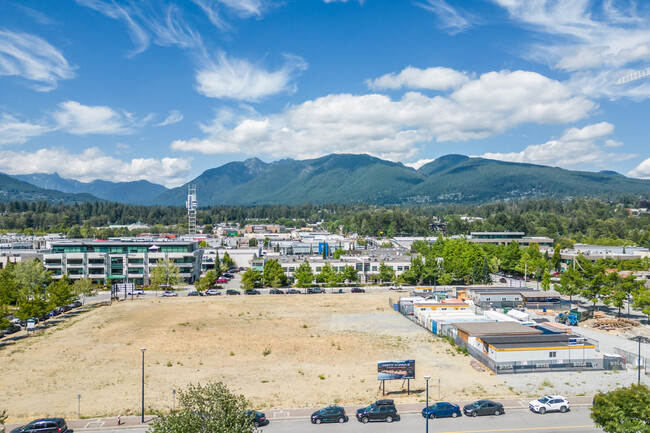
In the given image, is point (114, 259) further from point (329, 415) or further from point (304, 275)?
point (329, 415)

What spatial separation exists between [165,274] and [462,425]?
70.3m

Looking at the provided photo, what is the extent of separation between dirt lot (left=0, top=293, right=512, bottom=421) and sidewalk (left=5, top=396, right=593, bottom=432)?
1062 mm

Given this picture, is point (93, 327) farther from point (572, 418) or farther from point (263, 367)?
point (572, 418)

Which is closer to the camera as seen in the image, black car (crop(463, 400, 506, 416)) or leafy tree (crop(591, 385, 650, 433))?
leafy tree (crop(591, 385, 650, 433))

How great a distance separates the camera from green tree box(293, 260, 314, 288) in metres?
83.4

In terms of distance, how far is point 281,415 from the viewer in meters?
27.3

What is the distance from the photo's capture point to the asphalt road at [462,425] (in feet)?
83.0

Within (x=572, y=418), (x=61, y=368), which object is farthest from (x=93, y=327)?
(x=572, y=418)

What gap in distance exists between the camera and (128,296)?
78.1 meters

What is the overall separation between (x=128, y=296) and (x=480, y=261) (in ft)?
229

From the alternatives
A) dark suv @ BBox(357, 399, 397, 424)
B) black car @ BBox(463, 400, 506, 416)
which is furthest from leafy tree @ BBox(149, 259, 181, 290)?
black car @ BBox(463, 400, 506, 416)

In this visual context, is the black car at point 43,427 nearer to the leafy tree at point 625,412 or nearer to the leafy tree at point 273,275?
the leafy tree at point 625,412

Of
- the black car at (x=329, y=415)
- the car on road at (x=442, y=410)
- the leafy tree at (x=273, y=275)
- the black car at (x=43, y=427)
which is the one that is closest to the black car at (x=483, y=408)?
the car on road at (x=442, y=410)

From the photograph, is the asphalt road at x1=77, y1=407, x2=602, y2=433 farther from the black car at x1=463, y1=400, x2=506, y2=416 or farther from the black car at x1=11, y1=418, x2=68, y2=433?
the black car at x1=11, y1=418, x2=68, y2=433
